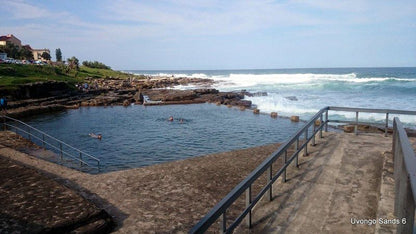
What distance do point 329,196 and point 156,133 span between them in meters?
18.0

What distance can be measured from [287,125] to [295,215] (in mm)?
20604

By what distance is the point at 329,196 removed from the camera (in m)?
5.75

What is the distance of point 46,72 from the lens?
6288 cm

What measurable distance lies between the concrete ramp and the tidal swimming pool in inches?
355

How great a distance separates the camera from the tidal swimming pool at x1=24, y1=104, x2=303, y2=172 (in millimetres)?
16438

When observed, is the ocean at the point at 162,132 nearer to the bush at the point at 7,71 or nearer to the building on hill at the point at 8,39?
the bush at the point at 7,71

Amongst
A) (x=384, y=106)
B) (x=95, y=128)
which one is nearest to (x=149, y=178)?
(x=95, y=128)

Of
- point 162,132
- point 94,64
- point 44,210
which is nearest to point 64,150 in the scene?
point 162,132

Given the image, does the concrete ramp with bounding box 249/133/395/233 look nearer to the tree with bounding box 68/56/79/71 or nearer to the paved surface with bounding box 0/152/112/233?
the paved surface with bounding box 0/152/112/233

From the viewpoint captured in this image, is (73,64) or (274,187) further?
(73,64)

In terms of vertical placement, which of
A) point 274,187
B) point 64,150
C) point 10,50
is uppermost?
point 10,50

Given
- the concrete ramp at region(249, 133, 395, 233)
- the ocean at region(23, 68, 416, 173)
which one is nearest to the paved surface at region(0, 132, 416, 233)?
the concrete ramp at region(249, 133, 395, 233)

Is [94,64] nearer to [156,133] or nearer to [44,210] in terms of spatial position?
[156,133]

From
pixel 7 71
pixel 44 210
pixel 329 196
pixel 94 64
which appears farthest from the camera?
pixel 94 64
